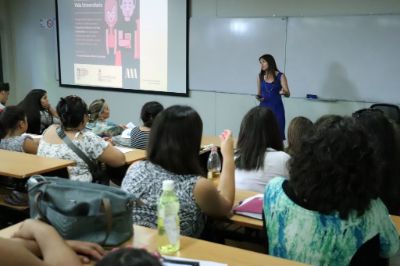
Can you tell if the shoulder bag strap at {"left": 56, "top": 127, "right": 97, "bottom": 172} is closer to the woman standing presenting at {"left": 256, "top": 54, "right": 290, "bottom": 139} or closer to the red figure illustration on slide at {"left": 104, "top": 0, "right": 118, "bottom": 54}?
the woman standing presenting at {"left": 256, "top": 54, "right": 290, "bottom": 139}

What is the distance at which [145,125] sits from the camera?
4035mm

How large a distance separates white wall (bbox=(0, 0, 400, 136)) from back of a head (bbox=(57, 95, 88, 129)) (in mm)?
3344

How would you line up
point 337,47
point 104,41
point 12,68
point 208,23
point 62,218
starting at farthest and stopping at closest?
point 12,68
point 104,41
point 208,23
point 337,47
point 62,218

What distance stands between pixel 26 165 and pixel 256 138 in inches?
66.4

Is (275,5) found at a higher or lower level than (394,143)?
higher

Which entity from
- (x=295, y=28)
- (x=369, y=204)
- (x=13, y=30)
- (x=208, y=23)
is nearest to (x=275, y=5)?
(x=295, y=28)

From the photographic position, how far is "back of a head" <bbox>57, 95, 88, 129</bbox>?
Answer: 3.17 metres

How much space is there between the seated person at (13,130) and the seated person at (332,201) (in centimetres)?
279

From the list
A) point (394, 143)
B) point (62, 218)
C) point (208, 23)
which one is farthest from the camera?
point (208, 23)

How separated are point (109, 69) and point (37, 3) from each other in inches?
81.3

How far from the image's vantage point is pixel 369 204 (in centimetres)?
162

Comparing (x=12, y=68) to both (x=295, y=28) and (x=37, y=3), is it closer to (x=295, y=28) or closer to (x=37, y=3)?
(x=37, y=3)

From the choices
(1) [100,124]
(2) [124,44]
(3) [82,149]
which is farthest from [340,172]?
(2) [124,44]

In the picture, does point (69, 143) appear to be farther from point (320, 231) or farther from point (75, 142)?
point (320, 231)
